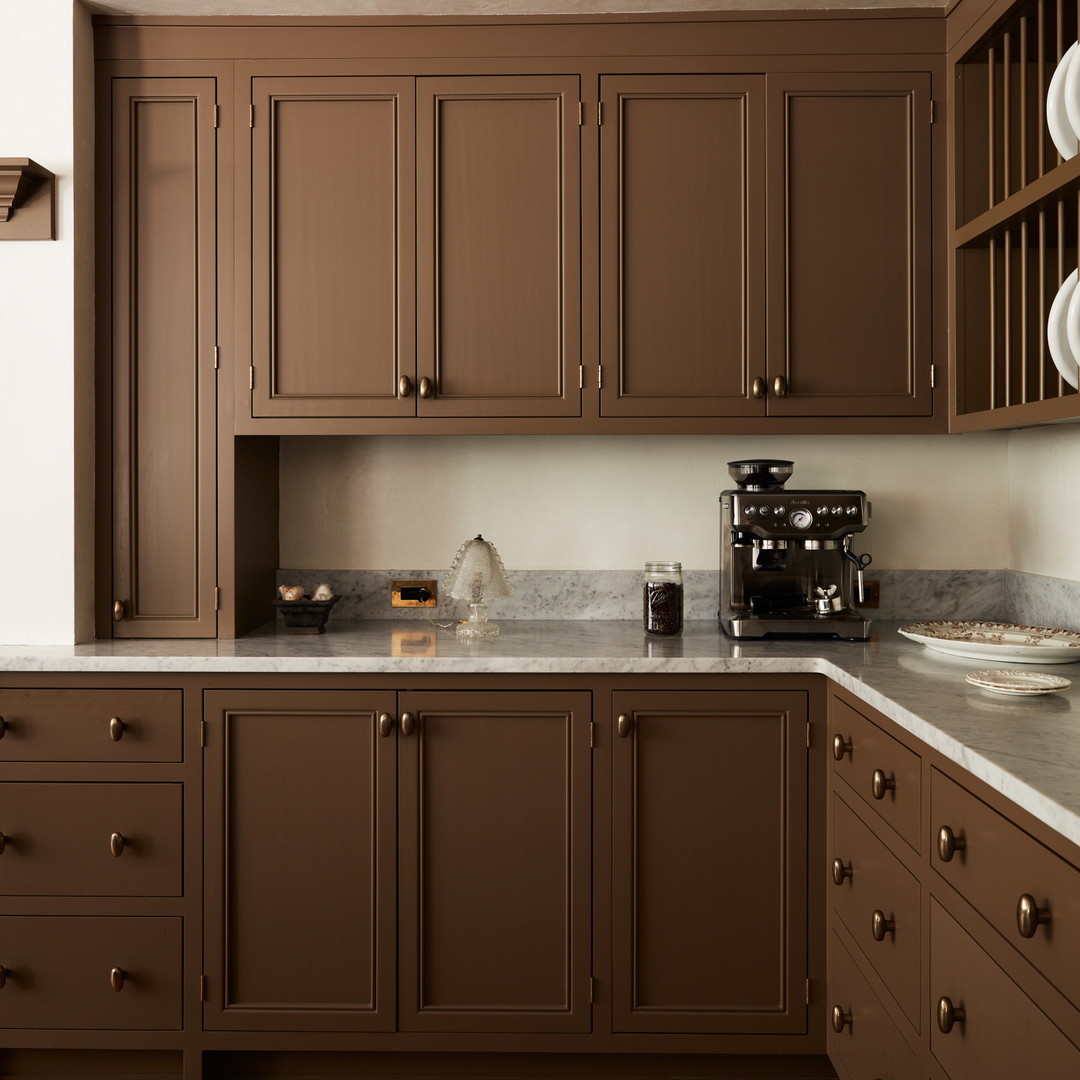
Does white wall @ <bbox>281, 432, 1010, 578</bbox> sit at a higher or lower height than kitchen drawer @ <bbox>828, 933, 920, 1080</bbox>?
higher

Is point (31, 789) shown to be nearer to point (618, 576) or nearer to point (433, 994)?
point (433, 994)

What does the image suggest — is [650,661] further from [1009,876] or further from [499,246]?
[499,246]

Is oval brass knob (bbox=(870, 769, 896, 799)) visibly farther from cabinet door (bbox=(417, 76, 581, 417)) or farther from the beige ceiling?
the beige ceiling

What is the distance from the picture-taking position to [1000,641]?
2.02 m

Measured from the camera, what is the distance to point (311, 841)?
210 cm

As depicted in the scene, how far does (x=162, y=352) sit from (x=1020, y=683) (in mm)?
2042

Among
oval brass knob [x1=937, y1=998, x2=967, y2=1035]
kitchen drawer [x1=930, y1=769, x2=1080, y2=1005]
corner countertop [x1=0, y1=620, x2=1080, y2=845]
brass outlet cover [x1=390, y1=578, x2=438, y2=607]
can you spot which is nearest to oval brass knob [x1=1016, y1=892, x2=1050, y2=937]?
kitchen drawer [x1=930, y1=769, x2=1080, y2=1005]

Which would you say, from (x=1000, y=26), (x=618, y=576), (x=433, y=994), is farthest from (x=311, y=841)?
(x=1000, y=26)

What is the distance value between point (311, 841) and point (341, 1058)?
1.85 ft

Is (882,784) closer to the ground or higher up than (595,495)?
closer to the ground

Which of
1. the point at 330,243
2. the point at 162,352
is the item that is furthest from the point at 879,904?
the point at 162,352

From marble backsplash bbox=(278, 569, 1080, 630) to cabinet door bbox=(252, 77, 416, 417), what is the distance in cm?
60

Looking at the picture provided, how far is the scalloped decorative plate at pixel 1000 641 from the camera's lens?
1.82 meters

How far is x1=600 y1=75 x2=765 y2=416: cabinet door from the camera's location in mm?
2301
